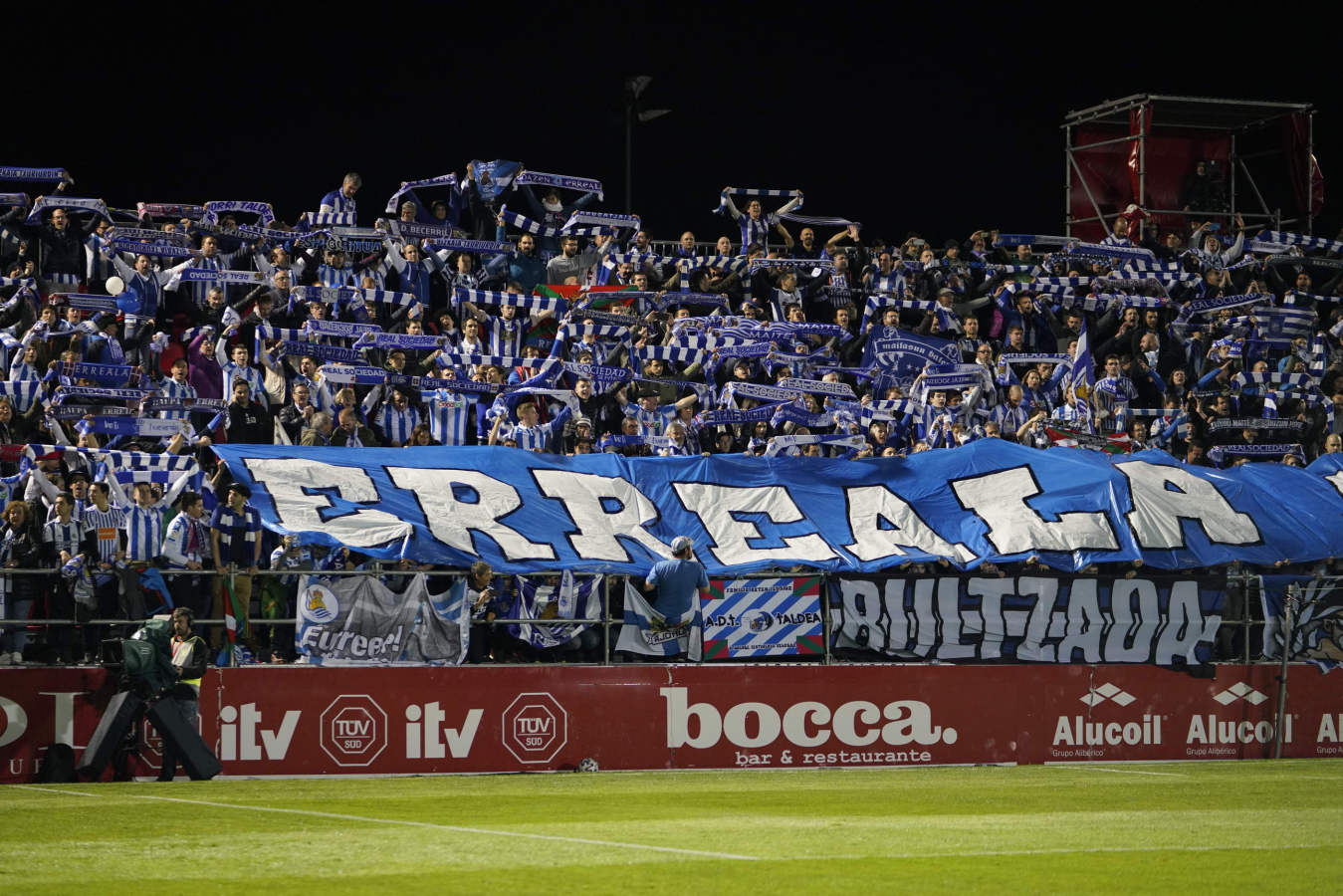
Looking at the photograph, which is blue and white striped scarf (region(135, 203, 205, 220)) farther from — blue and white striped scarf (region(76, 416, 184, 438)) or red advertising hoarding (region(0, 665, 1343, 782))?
red advertising hoarding (region(0, 665, 1343, 782))

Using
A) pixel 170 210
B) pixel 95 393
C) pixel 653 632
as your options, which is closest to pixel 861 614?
pixel 653 632

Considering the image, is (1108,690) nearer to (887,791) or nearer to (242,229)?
(887,791)

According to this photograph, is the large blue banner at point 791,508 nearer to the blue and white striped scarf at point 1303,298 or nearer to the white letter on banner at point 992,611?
the white letter on banner at point 992,611

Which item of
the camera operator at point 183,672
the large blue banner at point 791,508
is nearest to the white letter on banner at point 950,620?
the large blue banner at point 791,508

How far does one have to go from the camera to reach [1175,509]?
68.4 feet

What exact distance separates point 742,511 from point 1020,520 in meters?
3.31

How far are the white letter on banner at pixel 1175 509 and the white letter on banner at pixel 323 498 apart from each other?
8751 millimetres

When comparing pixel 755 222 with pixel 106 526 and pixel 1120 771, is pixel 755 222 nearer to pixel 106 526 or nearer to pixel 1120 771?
pixel 1120 771

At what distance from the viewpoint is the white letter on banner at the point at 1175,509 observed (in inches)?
807

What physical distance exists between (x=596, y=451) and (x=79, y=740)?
7.59 meters

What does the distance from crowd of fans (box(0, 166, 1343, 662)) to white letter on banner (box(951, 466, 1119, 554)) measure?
1756 millimetres

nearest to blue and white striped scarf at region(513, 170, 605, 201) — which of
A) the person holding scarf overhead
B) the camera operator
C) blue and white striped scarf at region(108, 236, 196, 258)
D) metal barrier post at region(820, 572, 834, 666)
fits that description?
the person holding scarf overhead

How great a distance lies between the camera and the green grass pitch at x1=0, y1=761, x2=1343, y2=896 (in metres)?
8.52

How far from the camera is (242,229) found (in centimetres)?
2373
